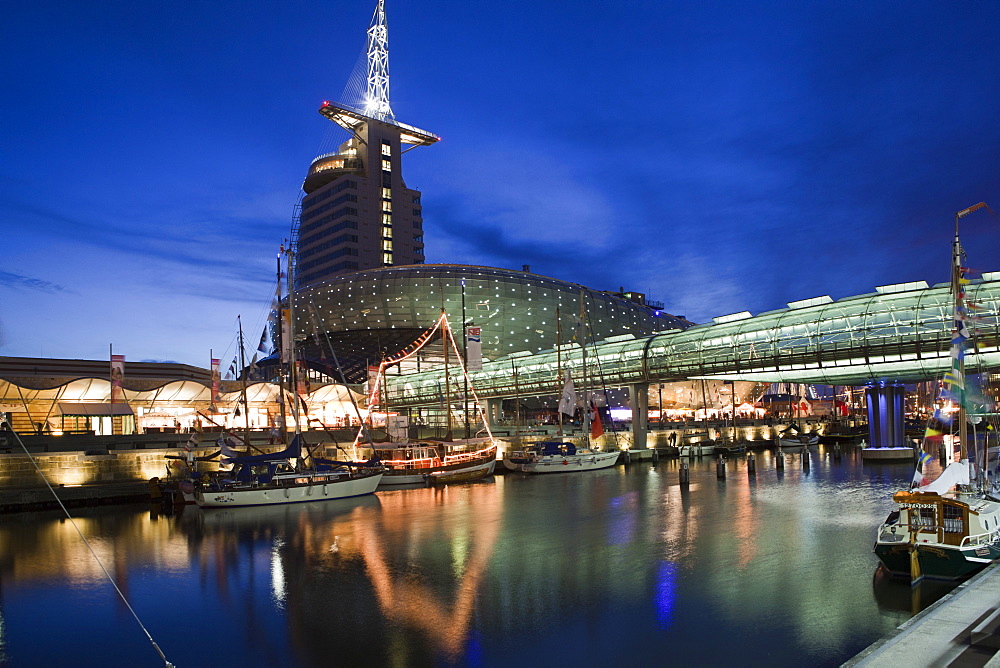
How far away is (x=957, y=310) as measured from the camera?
24.9 metres

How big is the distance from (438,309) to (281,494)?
8616 centimetres

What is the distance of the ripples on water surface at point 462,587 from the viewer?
57.9 ft

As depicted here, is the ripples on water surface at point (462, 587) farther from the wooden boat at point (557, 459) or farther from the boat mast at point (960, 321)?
the wooden boat at point (557, 459)

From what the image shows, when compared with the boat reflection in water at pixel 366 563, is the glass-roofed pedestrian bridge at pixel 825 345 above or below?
above

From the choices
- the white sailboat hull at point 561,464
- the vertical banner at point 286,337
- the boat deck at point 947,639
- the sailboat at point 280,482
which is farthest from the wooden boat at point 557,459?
the boat deck at point 947,639

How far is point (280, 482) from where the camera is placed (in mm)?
48031

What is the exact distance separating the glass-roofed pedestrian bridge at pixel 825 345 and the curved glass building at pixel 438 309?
35574 millimetres

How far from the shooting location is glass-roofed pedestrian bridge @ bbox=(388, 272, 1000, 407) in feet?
190

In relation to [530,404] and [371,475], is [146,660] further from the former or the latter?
[530,404]

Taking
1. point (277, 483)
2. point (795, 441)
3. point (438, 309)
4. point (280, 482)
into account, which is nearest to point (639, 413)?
point (795, 441)

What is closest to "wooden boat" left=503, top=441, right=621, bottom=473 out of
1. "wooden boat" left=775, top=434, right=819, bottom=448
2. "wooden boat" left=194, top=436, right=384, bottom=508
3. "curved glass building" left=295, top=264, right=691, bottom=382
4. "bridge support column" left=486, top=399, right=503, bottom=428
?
"wooden boat" left=194, top=436, right=384, bottom=508

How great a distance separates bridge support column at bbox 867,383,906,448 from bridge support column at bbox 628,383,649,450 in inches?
954

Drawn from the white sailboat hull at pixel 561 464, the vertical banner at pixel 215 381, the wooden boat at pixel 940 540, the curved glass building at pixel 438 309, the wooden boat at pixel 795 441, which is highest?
the curved glass building at pixel 438 309

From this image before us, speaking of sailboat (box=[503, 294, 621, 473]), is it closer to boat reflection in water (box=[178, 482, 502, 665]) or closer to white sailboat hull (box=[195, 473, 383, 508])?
boat reflection in water (box=[178, 482, 502, 665])
